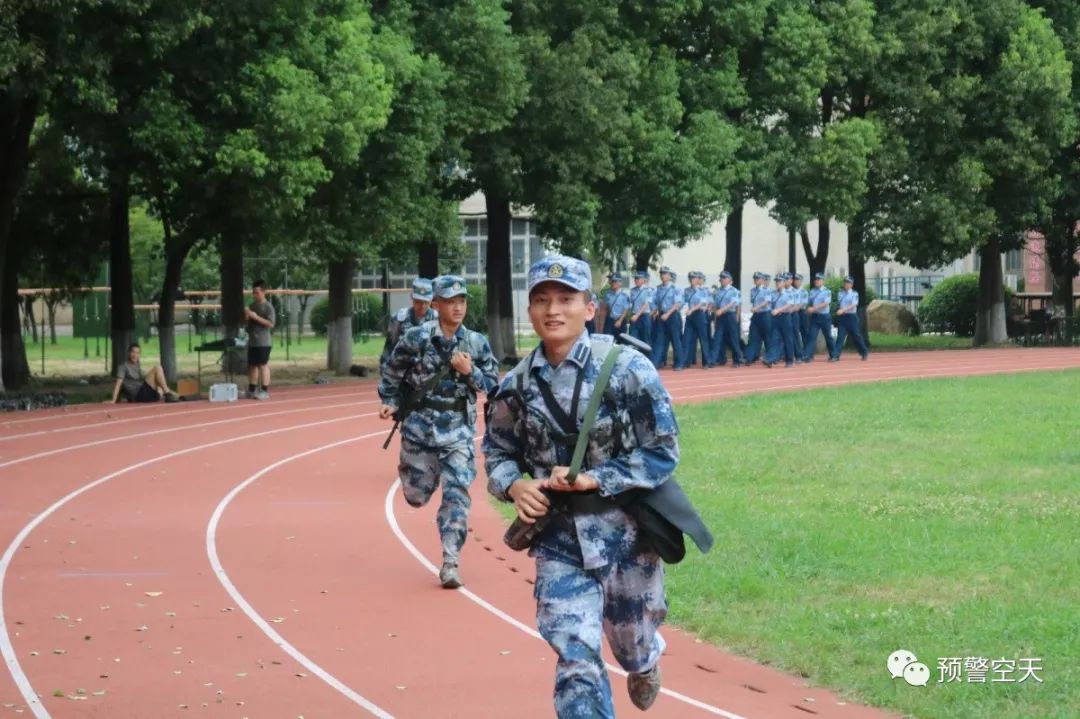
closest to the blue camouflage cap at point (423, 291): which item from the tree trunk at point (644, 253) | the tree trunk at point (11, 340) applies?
the tree trunk at point (11, 340)

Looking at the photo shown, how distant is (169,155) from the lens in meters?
28.2

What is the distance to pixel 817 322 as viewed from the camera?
40.5 m

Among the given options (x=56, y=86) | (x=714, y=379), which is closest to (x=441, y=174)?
(x=714, y=379)

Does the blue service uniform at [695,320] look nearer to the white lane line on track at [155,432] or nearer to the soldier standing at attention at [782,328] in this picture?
the soldier standing at attention at [782,328]

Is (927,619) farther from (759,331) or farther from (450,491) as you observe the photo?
(759,331)

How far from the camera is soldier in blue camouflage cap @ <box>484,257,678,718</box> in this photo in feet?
21.3

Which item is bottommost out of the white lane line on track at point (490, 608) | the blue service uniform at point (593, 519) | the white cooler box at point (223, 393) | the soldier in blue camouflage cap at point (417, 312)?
the white lane line on track at point (490, 608)

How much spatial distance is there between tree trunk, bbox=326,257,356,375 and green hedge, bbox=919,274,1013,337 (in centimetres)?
2243

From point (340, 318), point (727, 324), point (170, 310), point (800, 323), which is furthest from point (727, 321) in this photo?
point (170, 310)

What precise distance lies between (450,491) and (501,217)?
29.8 meters

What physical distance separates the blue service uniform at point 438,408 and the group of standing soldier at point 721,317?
25.9 m

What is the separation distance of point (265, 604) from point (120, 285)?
2320cm

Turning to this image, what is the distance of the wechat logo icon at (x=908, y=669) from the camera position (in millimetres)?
8602

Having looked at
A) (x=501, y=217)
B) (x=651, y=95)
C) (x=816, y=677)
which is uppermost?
(x=651, y=95)
